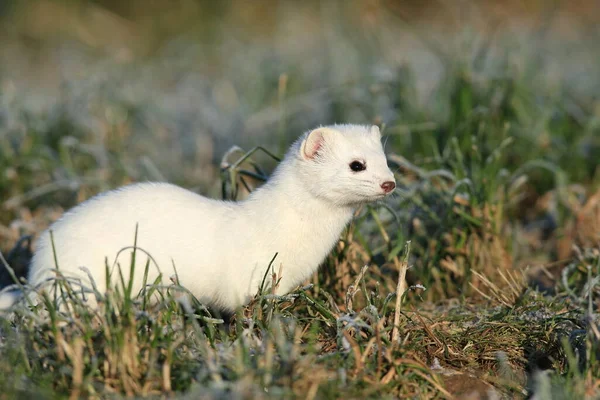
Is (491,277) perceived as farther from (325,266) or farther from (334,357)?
(334,357)

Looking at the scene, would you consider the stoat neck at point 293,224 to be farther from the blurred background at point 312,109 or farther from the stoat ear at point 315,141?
the blurred background at point 312,109

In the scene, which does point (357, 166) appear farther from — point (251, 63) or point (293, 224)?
point (251, 63)

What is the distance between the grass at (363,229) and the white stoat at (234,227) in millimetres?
179

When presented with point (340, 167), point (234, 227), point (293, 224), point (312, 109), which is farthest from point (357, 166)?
point (312, 109)

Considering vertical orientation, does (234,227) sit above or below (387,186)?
below

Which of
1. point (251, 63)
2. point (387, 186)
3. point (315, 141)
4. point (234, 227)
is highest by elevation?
point (251, 63)

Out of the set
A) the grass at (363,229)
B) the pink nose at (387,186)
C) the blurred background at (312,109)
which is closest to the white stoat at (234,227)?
the pink nose at (387,186)

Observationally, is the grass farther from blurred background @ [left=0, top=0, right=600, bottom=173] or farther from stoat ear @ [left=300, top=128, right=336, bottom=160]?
stoat ear @ [left=300, top=128, right=336, bottom=160]

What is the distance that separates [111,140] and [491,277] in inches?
125

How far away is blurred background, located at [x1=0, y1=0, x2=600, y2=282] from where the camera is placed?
470cm

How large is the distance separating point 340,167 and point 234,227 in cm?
57

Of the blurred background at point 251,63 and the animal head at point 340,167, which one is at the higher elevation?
the blurred background at point 251,63

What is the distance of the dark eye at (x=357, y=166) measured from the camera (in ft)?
10.6

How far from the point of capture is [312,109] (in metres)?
5.75
